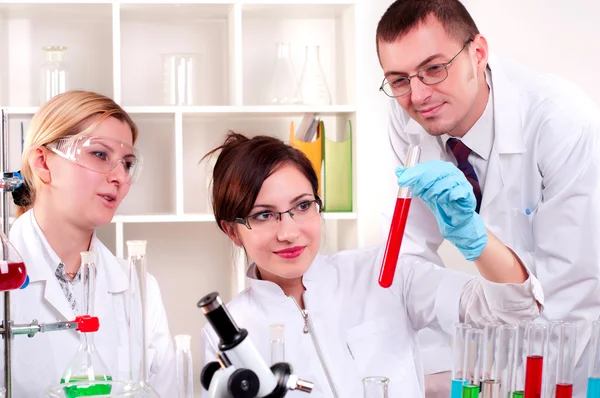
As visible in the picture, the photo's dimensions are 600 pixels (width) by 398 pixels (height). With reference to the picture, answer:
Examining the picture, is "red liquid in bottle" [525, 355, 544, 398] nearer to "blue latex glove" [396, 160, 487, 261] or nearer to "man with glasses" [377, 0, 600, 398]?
"blue latex glove" [396, 160, 487, 261]

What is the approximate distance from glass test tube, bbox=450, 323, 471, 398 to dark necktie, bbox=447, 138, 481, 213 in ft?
3.30

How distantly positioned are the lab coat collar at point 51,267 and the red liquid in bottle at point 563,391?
1015 mm

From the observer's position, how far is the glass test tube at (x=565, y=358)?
3.88ft

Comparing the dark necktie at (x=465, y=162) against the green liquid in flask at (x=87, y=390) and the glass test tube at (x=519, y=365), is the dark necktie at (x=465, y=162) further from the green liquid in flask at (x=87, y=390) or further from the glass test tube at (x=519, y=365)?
the green liquid in flask at (x=87, y=390)

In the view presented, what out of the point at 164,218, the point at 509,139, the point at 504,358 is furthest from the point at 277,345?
the point at 164,218

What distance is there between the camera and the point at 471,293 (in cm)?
161

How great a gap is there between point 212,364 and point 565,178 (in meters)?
1.35

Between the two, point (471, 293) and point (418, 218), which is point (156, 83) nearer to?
point (418, 218)

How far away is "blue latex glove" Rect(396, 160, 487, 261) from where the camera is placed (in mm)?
1413

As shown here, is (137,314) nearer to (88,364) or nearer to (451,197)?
(88,364)

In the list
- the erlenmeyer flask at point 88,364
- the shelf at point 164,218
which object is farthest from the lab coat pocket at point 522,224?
the erlenmeyer flask at point 88,364

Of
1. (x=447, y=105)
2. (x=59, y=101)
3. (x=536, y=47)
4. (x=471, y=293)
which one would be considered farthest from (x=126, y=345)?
(x=536, y=47)

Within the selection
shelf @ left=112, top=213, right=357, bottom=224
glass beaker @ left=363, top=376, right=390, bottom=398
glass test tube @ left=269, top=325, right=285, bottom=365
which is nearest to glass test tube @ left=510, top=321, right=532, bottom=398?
glass beaker @ left=363, top=376, right=390, bottom=398

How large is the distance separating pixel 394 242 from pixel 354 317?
0.50 m
